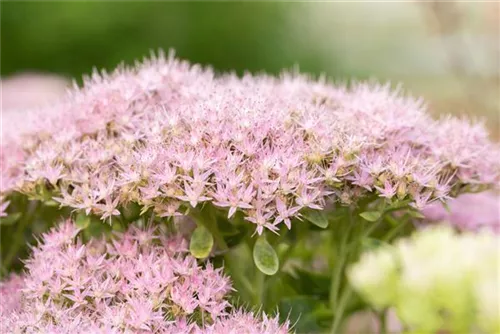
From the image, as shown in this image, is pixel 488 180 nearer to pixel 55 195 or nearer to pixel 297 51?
pixel 55 195

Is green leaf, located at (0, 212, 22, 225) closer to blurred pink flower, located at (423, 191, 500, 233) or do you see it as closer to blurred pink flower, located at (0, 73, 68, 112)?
blurred pink flower, located at (423, 191, 500, 233)

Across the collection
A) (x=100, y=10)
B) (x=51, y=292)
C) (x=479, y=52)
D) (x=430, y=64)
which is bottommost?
(x=430, y=64)

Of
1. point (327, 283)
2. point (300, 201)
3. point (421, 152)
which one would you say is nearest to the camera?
point (300, 201)

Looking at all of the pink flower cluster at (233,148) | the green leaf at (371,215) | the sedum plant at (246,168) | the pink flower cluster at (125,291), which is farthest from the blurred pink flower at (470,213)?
the pink flower cluster at (125,291)

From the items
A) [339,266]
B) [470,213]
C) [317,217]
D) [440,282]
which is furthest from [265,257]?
[470,213]

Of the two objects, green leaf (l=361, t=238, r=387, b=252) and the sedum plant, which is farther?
green leaf (l=361, t=238, r=387, b=252)

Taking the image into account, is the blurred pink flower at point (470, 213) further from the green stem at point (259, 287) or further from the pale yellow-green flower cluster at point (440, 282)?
the pale yellow-green flower cluster at point (440, 282)

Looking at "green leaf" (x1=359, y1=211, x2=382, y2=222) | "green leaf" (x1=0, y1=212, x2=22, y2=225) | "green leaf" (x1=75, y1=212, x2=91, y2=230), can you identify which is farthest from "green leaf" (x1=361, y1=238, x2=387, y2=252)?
"green leaf" (x1=0, y1=212, x2=22, y2=225)

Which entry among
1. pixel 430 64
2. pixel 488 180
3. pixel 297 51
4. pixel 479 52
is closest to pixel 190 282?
pixel 488 180
